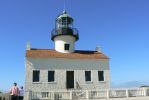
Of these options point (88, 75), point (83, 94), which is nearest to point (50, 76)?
point (88, 75)

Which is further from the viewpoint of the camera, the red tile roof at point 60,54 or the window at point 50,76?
the red tile roof at point 60,54

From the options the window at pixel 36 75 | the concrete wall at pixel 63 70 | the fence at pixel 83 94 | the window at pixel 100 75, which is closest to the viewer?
the fence at pixel 83 94

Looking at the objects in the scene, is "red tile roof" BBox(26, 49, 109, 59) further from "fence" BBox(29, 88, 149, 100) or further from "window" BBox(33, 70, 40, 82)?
"fence" BBox(29, 88, 149, 100)

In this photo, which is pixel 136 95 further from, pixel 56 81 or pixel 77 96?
pixel 56 81

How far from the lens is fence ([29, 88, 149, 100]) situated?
68.4 feet

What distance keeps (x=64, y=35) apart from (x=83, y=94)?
11.1 meters

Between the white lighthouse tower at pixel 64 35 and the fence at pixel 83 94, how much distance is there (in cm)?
1002

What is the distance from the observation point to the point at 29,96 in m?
21.0

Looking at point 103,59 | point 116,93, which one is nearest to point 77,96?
point 116,93

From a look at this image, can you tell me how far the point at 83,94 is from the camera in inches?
846

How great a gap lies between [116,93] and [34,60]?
10.0 meters

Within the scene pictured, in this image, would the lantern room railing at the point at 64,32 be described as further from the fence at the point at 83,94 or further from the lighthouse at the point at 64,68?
the fence at the point at 83,94

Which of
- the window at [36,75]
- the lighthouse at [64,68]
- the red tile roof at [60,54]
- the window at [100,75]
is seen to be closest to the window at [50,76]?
the lighthouse at [64,68]

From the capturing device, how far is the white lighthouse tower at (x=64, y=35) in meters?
30.7
